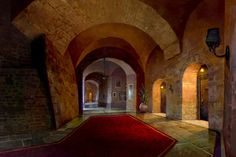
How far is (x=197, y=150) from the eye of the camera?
3.17 meters

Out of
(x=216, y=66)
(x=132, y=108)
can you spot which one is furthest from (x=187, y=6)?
(x=132, y=108)

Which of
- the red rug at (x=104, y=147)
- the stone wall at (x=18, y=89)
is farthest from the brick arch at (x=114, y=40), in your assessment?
the red rug at (x=104, y=147)

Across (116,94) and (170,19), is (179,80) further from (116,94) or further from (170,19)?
(116,94)

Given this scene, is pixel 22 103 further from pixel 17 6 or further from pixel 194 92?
pixel 194 92

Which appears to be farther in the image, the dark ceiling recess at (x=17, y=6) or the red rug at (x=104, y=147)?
the dark ceiling recess at (x=17, y=6)

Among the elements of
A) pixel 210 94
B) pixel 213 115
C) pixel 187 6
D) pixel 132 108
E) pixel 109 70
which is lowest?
pixel 132 108

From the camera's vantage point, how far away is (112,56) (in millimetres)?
10656

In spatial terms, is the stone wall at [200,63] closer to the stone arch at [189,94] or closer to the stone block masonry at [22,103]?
the stone arch at [189,94]

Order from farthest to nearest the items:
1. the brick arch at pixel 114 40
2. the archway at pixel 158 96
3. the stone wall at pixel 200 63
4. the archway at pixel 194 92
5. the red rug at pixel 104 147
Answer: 1. the archway at pixel 158 96
2. the brick arch at pixel 114 40
3. the archway at pixel 194 92
4. the stone wall at pixel 200 63
5. the red rug at pixel 104 147

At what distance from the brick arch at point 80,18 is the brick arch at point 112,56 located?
331cm

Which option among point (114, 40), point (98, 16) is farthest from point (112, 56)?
point (98, 16)

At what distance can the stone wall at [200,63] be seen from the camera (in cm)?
477

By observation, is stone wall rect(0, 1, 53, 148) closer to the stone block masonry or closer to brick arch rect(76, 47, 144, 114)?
the stone block masonry

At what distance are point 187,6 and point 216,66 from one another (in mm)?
2228
